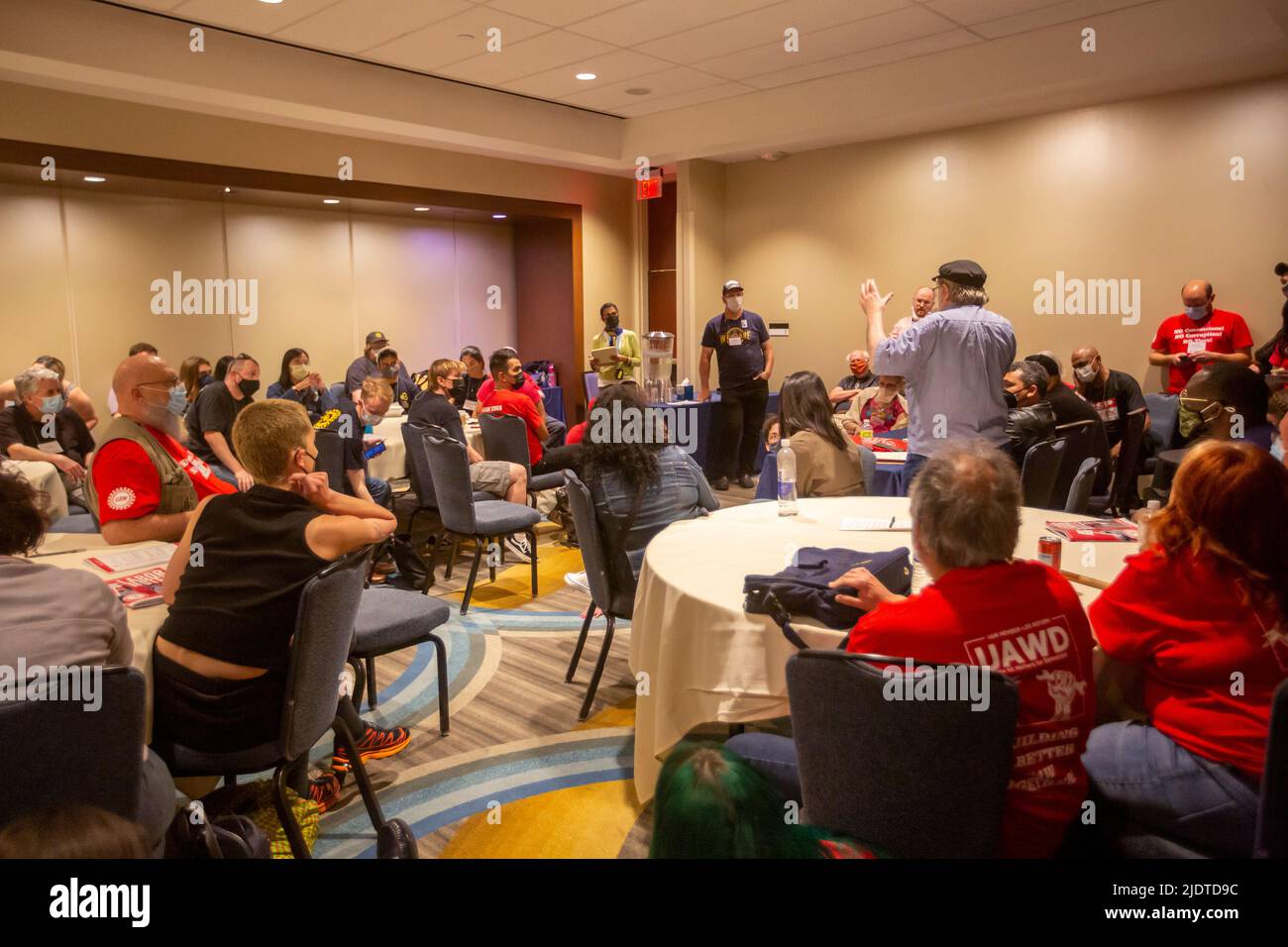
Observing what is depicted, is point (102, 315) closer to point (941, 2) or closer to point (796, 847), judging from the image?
point (941, 2)

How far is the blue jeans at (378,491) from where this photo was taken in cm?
555

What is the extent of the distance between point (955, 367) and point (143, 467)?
3.05 m

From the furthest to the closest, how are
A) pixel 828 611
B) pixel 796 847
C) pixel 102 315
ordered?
pixel 102 315 → pixel 828 611 → pixel 796 847

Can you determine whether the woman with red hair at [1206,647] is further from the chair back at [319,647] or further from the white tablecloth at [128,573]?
the white tablecloth at [128,573]

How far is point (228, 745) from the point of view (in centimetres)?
225

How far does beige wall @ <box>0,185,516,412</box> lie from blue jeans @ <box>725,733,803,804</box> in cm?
769

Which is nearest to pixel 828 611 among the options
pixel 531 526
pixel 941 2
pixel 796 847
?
pixel 796 847

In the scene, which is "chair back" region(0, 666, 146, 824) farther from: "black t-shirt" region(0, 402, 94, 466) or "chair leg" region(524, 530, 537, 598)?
"black t-shirt" region(0, 402, 94, 466)

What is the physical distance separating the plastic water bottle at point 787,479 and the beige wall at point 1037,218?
4915 millimetres

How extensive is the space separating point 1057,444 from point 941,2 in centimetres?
356

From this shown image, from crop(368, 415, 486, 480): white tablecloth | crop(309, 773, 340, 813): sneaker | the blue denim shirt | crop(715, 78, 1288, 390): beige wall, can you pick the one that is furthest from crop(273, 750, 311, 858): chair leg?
crop(715, 78, 1288, 390): beige wall

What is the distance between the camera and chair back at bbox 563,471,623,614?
331cm

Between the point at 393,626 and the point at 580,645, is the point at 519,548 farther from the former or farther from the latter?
the point at 393,626

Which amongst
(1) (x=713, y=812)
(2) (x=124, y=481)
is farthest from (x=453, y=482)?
(1) (x=713, y=812)
